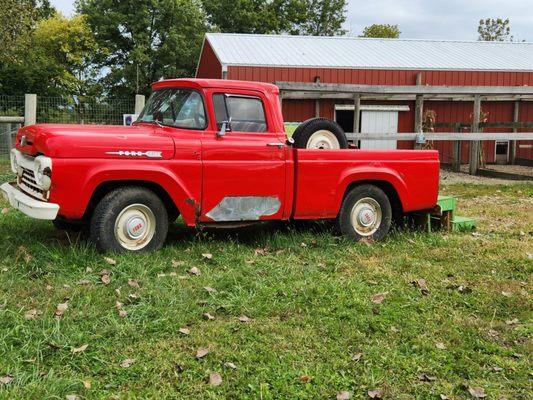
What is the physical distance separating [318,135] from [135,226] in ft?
7.86

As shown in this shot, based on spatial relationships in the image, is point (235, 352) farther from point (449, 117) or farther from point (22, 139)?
point (449, 117)

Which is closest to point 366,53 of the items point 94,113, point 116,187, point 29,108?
point 94,113

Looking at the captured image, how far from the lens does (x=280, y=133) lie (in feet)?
21.1

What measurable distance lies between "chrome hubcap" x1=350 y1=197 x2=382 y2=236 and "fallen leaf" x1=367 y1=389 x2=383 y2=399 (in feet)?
11.9

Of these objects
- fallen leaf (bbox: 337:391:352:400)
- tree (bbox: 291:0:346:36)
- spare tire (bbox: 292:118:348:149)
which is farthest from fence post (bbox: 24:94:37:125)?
tree (bbox: 291:0:346:36)

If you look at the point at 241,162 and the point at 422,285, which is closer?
the point at 422,285

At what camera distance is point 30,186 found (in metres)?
5.70

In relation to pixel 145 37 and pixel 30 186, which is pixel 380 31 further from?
pixel 30 186

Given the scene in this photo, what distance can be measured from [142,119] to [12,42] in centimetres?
1551

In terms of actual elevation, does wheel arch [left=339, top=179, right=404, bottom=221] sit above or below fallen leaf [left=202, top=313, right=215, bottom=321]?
above

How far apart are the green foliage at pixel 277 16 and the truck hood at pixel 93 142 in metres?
30.8

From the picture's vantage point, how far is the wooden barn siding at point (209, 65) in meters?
19.5

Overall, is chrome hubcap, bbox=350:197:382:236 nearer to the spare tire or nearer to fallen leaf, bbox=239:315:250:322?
the spare tire

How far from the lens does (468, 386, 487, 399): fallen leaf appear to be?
11.1ft
